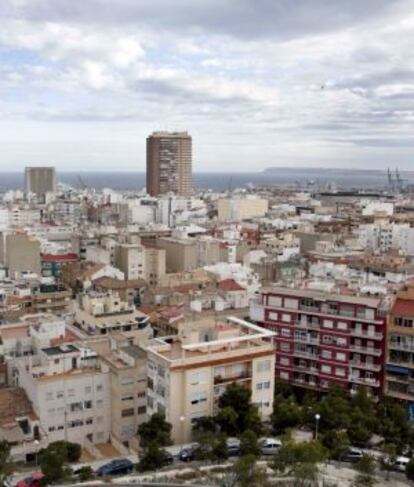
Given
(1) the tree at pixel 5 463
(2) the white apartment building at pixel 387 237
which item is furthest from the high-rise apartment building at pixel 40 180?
(1) the tree at pixel 5 463

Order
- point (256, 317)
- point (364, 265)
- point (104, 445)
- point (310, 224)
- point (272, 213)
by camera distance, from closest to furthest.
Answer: point (104, 445), point (256, 317), point (364, 265), point (310, 224), point (272, 213)

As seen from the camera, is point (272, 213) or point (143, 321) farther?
point (272, 213)

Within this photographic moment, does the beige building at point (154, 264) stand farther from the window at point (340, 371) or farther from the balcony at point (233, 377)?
the balcony at point (233, 377)

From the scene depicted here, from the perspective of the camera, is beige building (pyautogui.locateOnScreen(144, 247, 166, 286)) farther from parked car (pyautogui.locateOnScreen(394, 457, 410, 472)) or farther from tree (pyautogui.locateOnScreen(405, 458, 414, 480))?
tree (pyautogui.locateOnScreen(405, 458, 414, 480))

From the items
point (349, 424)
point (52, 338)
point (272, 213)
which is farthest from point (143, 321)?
point (272, 213)

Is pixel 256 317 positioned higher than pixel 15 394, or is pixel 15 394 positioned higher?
pixel 256 317

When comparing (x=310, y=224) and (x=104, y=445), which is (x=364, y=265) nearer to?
(x=104, y=445)

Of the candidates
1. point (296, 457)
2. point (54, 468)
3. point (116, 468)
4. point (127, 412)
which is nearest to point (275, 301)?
point (127, 412)
